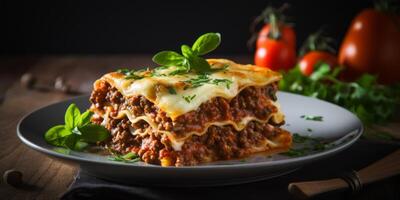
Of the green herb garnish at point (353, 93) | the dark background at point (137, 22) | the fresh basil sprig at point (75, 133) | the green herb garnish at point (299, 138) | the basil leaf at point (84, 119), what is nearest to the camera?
the fresh basil sprig at point (75, 133)

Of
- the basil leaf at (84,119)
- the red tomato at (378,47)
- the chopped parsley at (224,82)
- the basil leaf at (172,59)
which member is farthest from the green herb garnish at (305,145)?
the red tomato at (378,47)

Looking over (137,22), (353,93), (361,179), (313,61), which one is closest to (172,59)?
(361,179)

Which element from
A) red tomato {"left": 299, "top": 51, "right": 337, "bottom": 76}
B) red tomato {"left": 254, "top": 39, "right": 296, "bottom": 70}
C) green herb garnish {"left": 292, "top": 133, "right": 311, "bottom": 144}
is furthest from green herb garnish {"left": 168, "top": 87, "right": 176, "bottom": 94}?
red tomato {"left": 254, "top": 39, "right": 296, "bottom": 70}

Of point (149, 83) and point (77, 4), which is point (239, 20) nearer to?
point (77, 4)

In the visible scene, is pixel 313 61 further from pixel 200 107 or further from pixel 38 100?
pixel 200 107

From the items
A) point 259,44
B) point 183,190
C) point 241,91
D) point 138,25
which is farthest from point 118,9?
point 183,190

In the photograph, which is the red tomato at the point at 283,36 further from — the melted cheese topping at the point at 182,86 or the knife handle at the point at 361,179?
the knife handle at the point at 361,179
